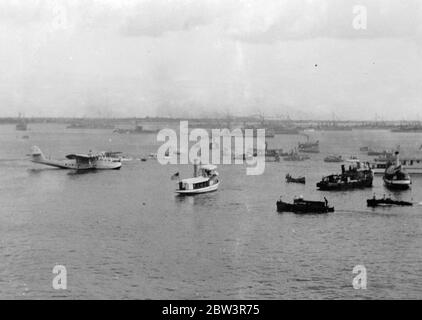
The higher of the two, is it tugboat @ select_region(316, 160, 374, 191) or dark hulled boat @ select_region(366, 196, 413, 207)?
tugboat @ select_region(316, 160, 374, 191)

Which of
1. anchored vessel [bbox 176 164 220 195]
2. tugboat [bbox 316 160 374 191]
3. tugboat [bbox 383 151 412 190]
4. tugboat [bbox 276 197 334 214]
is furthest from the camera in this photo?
tugboat [bbox 383 151 412 190]

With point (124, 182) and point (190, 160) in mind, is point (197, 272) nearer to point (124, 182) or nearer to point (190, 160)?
point (124, 182)

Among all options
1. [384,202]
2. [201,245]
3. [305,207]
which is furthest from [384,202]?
[201,245]

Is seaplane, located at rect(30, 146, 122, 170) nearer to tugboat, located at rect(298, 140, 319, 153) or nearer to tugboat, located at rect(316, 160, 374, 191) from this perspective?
tugboat, located at rect(316, 160, 374, 191)

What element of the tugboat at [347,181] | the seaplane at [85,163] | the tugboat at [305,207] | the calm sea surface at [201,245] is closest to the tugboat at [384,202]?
the calm sea surface at [201,245]

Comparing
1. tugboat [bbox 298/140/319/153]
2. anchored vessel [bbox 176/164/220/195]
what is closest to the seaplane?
anchored vessel [bbox 176/164/220/195]

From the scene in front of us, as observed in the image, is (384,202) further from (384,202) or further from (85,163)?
(85,163)
